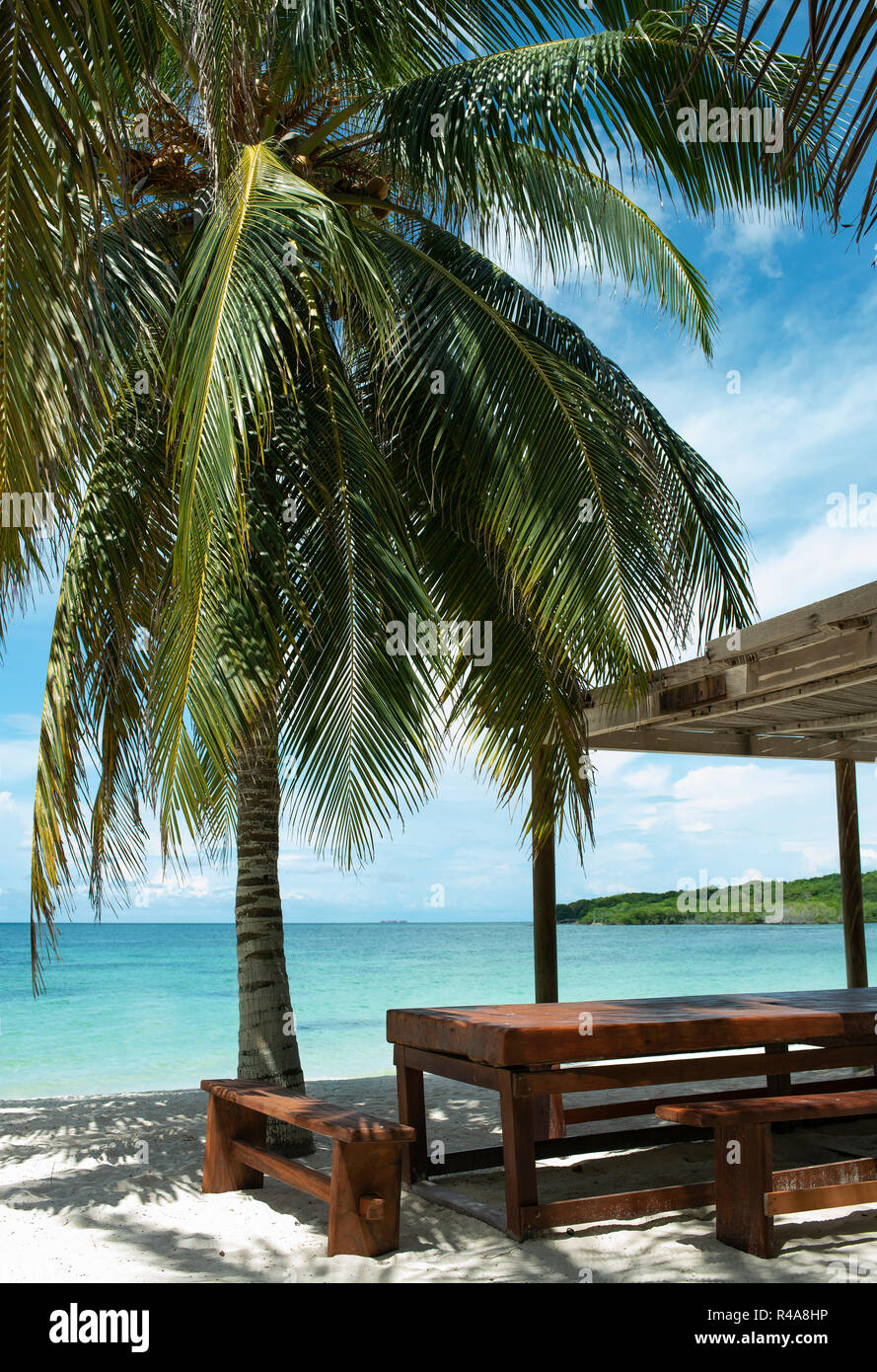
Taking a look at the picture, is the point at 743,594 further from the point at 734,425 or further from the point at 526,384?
the point at 734,425

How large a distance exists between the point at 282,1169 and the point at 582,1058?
1.31 metres

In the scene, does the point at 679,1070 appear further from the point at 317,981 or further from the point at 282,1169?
the point at 317,981

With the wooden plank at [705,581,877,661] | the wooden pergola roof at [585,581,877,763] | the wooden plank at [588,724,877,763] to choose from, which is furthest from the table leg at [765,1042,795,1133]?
the wooden plank at [588,724,877,763]

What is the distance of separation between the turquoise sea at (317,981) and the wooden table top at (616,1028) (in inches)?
587

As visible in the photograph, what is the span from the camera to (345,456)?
5.65 metres

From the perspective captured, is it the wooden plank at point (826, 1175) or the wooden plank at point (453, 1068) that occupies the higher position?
the wooden plank at point (453, 1068)

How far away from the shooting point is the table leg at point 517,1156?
13.2ft

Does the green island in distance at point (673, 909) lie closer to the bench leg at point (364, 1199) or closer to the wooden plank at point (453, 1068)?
the wooden plank at point (453, 1068)

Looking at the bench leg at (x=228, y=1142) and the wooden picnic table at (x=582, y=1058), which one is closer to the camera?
the wooden picnic table at (x=582, y=1058)

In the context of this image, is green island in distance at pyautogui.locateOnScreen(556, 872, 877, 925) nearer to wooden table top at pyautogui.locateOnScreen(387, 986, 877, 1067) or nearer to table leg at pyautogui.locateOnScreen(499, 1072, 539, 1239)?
wooden table top at pyautogui.locateOnScreen(387, 986, 877, 1067)

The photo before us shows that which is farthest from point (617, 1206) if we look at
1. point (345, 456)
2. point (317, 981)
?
point (317, 981)

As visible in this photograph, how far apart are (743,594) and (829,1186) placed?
160 inches

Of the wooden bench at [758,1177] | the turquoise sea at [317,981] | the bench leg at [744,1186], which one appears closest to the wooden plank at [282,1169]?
the wooden bench at [758,1177]

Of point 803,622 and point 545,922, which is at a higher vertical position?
point 803,622
